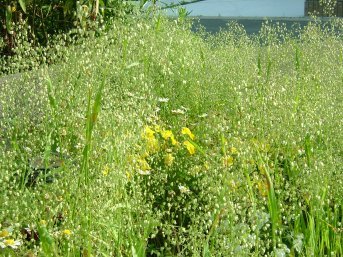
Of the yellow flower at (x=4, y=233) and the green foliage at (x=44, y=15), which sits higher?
the green foliage at (x=44, y=15)

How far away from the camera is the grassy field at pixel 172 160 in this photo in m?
2.10

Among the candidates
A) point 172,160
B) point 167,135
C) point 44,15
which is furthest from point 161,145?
point 44,15

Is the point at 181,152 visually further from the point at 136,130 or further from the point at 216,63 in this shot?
the point at 216,63

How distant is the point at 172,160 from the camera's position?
113 inches

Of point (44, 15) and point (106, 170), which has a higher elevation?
point (44, 15)

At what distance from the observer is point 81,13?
4.36 meters

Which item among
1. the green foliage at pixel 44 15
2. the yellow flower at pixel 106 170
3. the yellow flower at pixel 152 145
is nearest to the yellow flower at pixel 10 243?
the yellow flower at pixel 106 170

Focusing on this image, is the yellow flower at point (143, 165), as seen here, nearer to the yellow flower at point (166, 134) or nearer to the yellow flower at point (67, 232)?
the yellow flower at point (166, 134)

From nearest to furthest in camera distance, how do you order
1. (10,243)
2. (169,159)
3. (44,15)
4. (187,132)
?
(10,243) < (169,159) < (187,132) < (44,15)

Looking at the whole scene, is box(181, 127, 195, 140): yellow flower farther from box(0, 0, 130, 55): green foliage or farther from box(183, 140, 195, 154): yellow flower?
box(0, 0, 130, 55): green foliage

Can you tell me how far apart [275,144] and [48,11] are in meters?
2.58

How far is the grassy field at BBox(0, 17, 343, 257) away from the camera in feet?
6.89

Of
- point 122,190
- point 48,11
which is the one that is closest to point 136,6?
point 48,11

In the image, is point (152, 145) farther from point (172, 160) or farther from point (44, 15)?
point (44, 15)
